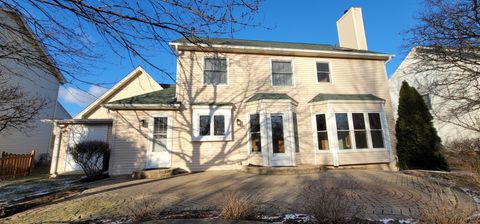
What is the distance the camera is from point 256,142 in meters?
10.2

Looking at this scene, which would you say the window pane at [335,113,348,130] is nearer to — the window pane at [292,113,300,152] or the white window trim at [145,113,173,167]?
the window pane at [292,113,300,152]

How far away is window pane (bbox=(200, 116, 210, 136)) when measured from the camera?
1033 centimetres

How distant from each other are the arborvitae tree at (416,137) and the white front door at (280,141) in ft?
17.5

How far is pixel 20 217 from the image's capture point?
14.3 feet

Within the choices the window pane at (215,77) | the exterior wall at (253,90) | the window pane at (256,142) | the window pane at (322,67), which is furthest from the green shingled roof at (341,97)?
the window pane at (215,77)

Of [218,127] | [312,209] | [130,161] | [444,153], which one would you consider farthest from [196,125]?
[444,153]

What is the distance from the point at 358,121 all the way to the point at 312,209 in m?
8.35

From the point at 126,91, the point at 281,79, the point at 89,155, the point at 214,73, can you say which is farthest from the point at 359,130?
the point at 126,91

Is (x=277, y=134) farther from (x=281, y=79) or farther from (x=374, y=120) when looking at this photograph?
Answer: (x=374, y=120)

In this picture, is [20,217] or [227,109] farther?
[227,109]

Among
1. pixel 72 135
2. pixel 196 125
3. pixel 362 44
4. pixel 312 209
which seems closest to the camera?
pixel 312 209

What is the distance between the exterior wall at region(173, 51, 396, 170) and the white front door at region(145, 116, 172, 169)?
1.55ft

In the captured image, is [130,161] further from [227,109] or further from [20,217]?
[20,217]

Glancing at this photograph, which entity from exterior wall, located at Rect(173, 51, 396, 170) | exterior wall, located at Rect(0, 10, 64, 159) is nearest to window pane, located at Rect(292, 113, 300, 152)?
exterior wall, located at Rect(173, 51, 396, 170)
